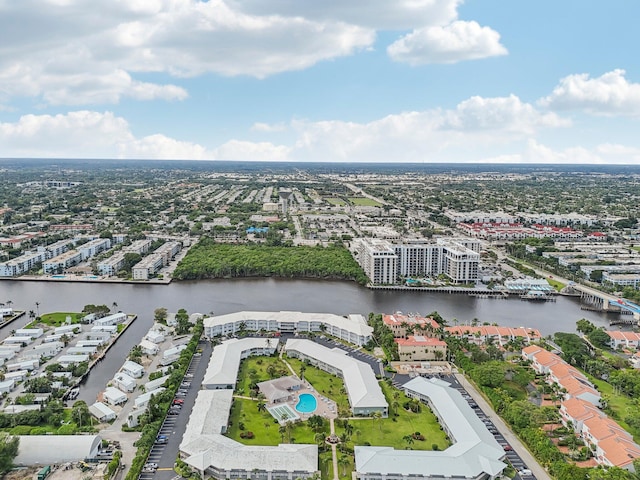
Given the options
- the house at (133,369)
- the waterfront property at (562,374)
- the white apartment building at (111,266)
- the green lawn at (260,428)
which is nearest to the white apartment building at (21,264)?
the white apartment building at (111,266)

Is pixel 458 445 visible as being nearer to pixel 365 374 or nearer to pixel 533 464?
pixel 533 464

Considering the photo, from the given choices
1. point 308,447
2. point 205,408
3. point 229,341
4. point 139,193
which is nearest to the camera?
point 308,447

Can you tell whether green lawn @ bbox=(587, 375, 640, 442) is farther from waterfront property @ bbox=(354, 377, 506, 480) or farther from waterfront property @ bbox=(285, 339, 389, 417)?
waterfront property @ bbox=(285, 339, 389, 417)

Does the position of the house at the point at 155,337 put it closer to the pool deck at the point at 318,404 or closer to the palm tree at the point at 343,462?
the pool deck at the point at 318,404

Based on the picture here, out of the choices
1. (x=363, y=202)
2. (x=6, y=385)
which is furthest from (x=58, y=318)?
(x=363, y=202)

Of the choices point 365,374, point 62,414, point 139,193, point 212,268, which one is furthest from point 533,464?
point 139,193

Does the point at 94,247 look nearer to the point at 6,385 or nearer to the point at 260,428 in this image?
the point at 6,385
